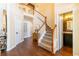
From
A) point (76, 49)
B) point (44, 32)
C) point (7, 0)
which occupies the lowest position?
point (76, 49)

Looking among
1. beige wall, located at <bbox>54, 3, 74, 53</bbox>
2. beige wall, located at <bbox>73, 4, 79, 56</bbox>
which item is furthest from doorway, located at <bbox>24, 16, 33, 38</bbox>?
beige wall, located at <bbox>73, 4, 79, 56</bbox>

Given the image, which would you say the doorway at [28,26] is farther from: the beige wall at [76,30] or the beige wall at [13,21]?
the beige wall at [76,30]

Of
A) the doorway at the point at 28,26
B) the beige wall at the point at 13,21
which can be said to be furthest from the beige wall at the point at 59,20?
the beige wall at the point at 13,21

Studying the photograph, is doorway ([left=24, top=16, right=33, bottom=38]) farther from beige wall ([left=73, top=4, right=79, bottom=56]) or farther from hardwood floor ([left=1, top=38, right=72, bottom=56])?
beige wall ([left=73, top=4, right=79, bottom=56])

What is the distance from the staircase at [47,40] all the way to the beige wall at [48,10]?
0.12 meters

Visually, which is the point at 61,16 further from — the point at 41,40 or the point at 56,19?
the point at 41,40

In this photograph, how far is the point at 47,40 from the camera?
2.60 metres

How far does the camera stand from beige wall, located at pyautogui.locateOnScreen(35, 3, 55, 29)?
2504mm

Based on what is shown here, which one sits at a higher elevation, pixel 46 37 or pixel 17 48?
pixel 46 37

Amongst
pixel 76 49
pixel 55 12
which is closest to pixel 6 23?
pixel 55 12

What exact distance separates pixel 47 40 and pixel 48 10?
0.64m

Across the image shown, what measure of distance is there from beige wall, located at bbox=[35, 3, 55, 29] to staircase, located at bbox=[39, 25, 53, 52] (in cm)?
12

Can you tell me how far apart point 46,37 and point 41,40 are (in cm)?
14

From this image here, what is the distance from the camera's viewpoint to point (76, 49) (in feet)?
8.16
